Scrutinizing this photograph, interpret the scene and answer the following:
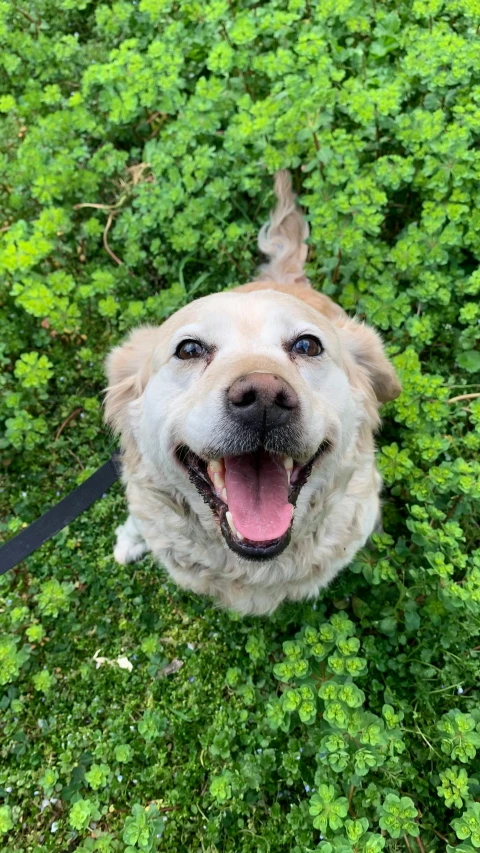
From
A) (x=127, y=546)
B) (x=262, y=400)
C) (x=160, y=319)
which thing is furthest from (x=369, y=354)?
(x=127, y=546)

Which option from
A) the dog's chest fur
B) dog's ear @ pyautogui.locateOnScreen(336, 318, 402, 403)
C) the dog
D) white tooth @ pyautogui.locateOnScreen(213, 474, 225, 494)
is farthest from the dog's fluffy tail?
white tooth @ pyautogui.locateOnScreen(213, 474, 225, 494)

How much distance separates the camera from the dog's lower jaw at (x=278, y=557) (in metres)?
2.24

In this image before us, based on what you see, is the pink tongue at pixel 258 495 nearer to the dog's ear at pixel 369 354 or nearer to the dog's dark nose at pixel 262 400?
the dog's dark nose at pixel 262 400

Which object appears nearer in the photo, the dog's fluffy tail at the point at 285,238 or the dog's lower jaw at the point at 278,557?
the dog's lower jaw at the point at 278,557

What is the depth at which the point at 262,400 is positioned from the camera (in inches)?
66.0

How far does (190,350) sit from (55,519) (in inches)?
46.0

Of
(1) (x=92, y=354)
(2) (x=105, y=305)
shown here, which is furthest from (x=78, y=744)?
(2) (x=105, y=305)

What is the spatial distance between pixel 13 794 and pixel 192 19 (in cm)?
487

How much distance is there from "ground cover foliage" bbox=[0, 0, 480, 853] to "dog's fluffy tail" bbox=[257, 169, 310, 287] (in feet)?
0.38

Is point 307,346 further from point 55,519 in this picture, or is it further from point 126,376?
point 55,519

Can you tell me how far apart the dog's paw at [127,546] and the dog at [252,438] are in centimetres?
35

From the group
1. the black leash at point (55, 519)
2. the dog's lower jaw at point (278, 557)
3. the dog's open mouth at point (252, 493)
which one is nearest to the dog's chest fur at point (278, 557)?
the dog's lower jaw at point (278, 557)

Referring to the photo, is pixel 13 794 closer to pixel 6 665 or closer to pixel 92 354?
pixel 6 665

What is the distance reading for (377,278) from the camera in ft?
10.1
